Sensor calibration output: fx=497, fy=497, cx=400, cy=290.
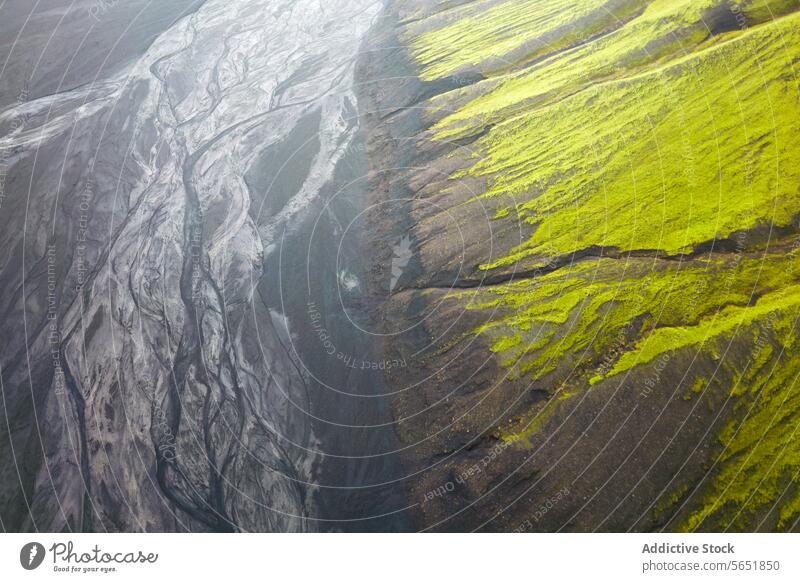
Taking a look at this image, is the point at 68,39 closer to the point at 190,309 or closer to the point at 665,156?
the point at 190,309

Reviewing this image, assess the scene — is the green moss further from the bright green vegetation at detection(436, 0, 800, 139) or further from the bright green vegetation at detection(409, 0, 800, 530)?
the bright green vegetation at detection(436, 0, 800, 139)

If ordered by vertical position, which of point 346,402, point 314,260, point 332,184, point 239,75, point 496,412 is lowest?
point 496,412

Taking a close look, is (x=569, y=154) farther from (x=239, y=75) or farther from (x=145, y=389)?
(x=145, y=389)

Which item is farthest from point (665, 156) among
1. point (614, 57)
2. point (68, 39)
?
point (68, 39)
